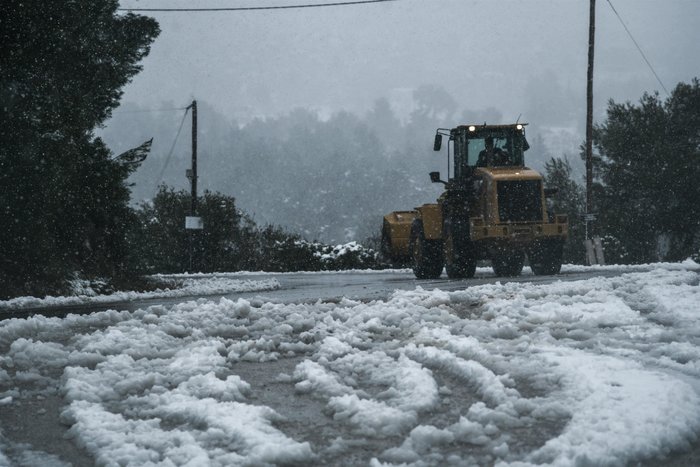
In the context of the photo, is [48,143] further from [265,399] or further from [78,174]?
[265,399]

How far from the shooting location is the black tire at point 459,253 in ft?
49.0

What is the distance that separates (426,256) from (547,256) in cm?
248

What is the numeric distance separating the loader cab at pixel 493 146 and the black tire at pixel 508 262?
1.73m

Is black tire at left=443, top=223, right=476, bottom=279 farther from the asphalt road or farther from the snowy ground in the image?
the snowy ground

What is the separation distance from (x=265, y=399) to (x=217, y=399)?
0.23 metres

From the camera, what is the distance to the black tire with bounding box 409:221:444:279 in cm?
1630

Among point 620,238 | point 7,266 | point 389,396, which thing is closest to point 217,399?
point 389,396

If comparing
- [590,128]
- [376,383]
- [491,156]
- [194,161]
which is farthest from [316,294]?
[194,161]

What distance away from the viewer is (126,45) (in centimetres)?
1597

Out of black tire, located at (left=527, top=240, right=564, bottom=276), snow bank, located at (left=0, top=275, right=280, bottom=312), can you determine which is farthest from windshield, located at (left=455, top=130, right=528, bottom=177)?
snow bank, located at (left=0, top=275, right=280, bottom=312)

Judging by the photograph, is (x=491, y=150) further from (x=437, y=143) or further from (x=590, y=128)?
(x=590, y=128)

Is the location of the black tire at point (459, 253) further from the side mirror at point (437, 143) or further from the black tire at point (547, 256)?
the side mirror at point (437, 143)

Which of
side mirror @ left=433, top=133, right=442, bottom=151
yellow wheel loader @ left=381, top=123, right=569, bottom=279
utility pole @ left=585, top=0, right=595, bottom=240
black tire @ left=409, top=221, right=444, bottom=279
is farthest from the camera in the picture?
utility pole @ left=585, top=0, right=595, bottom=240

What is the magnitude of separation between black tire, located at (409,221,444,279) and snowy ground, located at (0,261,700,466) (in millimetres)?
9647
